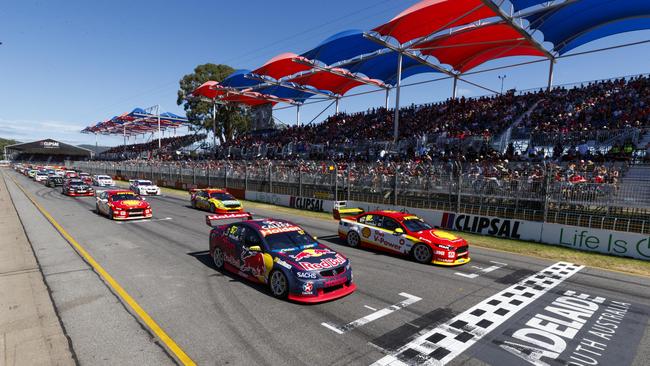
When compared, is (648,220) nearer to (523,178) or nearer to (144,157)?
(523,178)

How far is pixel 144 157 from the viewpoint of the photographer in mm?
80812

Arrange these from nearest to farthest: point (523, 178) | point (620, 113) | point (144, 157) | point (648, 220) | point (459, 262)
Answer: point (459, 262), point (648, 220), point (523, 178), point (620, 113), point (144, 157)

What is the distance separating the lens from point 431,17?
22641mm

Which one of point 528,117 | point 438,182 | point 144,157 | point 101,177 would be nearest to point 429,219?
point 438,182

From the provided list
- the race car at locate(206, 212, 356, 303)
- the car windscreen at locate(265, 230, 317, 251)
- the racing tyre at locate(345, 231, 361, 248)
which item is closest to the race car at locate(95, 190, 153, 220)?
the race car at locate(206, 212, 356, 303)

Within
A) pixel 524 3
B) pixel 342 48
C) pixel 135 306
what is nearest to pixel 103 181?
pixel 342 48

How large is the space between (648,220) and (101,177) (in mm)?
43414

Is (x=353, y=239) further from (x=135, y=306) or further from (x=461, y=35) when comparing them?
(x=461, y=35)

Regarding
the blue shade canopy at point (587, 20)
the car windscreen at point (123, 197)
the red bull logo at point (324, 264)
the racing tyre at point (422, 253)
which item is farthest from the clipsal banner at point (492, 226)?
the car windscreen at point (123, 197)

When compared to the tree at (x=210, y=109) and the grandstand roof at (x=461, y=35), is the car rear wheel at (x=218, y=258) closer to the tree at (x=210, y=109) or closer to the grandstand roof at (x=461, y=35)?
the grandstand roof at (x=461, y=35)

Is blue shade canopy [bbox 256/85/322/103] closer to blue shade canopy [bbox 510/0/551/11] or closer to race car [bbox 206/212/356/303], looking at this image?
blue shade canopy [bbox 510/0/551/11]

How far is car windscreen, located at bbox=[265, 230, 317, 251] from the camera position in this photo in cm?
770

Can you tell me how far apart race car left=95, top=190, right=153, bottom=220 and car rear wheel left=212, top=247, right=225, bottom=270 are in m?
9.29

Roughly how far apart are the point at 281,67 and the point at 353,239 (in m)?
26.4
